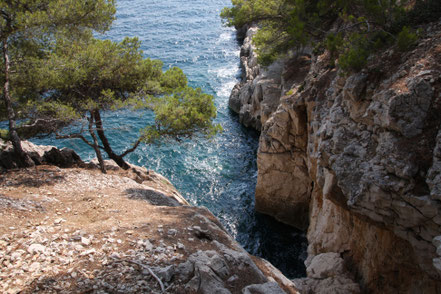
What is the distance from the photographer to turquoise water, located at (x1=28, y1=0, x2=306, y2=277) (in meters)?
21.7

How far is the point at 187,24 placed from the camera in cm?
6131

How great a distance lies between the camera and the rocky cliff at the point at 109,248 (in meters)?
7.75

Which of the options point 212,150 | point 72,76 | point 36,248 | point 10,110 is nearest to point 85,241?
point 36,248

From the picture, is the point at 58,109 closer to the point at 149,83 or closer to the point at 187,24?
the point at 149,83

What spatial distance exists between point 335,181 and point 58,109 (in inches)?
499

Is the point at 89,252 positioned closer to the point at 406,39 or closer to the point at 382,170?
the point at 382,170

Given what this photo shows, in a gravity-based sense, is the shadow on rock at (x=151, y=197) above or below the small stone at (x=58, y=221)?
below

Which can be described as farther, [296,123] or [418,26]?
[296,123]

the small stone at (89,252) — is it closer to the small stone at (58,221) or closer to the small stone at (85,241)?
the small stone at (85,241)

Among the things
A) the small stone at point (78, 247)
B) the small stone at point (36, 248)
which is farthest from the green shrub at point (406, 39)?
the small stone at point (36, 248)

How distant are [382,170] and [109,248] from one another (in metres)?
8.85

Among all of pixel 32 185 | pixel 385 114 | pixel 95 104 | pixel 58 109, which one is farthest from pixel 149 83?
pixel 385 114

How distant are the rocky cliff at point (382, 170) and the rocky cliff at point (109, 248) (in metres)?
3.96

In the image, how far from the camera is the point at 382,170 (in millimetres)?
10469
